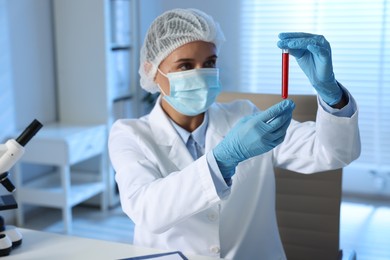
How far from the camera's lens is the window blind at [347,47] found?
3357 mm

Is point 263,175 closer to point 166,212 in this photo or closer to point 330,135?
point 330,135

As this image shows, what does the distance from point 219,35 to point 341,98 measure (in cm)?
48

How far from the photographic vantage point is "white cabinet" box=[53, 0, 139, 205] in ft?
10.4

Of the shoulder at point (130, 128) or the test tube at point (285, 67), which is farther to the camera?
the shoulder at point (130, 128)

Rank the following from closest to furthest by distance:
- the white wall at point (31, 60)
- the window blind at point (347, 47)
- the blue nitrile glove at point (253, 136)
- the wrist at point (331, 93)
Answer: the blue nitrile glove at point (253, 136) → the wrist at point (331, 93) → the white wall at point (31, 60) → the window blind at point (347, 47)

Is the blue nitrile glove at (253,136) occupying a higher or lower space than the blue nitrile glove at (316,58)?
lower

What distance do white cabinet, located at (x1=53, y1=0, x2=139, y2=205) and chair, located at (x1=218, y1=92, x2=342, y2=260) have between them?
180cm

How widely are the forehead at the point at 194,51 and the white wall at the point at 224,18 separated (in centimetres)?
221

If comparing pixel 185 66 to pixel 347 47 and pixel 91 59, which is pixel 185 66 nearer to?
pixel 91 59

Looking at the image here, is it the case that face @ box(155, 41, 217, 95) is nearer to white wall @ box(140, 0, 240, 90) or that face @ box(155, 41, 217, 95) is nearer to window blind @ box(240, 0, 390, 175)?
window blind @ box(240, 0, 390, 175)

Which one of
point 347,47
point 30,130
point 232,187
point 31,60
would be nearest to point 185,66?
point 232,187

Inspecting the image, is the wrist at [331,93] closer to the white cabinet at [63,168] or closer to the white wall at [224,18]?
the white cabinet at [63,168]

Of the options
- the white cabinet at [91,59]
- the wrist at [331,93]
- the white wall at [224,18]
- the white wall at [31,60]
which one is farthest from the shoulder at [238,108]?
the white wall at [224,18]

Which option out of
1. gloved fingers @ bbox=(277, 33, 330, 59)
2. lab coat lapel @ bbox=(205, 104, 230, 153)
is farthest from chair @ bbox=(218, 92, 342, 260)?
gloved fingers @ bbox=(277, 33, 330, 59)
